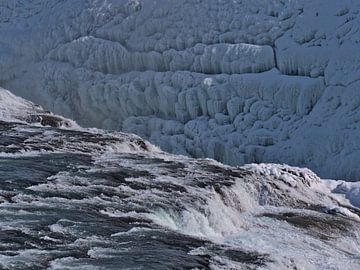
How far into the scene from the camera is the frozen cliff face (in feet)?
58.8

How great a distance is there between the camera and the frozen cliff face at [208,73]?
58.8 feet

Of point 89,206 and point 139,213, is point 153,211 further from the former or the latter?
point 89,206

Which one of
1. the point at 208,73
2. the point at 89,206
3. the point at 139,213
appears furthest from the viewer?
the point at 208,73

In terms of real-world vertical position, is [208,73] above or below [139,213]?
above

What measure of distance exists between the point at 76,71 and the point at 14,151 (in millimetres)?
11290

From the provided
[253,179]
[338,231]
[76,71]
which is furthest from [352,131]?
[76,71]

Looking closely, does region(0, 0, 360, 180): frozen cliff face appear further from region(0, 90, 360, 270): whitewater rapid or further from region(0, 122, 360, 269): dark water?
region(0, 122, 360, 269): dark water

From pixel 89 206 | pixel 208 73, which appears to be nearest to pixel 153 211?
pixel 89 206

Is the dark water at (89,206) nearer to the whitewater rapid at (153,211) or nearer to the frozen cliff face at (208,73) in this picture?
the whitewater rapid at (153,211)

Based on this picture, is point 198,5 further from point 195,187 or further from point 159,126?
point 195,187

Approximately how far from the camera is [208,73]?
20.7 meters

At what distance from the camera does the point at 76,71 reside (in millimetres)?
23781

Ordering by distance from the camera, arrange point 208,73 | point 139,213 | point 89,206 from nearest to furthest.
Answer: point 139,213 → point 89,206 → point 208,73

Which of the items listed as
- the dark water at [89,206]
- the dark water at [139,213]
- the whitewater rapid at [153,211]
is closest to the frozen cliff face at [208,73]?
the whitewater rapid at [153,211]
